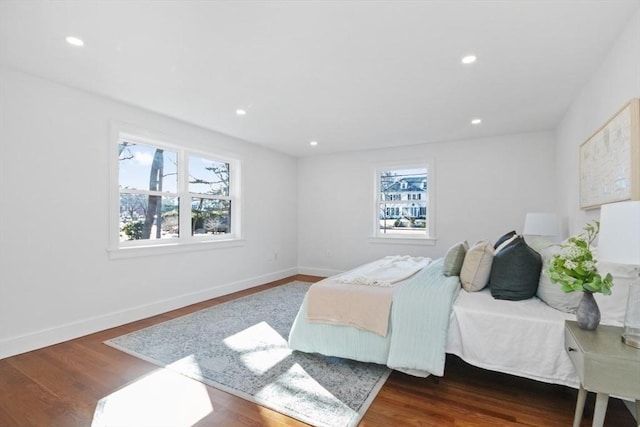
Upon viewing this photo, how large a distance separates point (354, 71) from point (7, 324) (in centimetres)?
364

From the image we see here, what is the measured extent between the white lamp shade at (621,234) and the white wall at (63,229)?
406 cm

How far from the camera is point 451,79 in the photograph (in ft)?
9.24

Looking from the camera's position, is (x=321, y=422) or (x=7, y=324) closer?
(x=321, y=422)

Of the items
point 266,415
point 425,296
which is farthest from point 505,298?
point 266,415

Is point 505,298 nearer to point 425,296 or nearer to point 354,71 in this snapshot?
point 425,296

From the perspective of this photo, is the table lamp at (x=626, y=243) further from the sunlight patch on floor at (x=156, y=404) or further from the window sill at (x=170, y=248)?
the window sill at (x=170, y=248)

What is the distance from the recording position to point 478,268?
2441 millimetres

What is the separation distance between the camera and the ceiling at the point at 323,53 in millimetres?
1906

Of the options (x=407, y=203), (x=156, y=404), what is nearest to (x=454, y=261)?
(x=156, y=404)

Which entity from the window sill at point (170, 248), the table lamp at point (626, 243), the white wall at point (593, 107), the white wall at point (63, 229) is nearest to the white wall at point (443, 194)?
the white wall at point (593, 107)

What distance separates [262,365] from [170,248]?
2.21 meters

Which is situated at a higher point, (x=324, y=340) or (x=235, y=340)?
(x=324, y=340)

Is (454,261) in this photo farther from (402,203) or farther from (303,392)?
(402,203)

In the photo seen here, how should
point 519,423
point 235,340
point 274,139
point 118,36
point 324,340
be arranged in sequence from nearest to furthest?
point 519,423, point 118,36, point 324,340, point 235,340, point 274,139
